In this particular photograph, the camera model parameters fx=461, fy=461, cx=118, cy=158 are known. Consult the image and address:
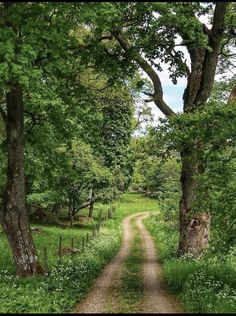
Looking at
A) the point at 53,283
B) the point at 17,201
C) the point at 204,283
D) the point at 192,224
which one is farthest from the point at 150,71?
the point at 53,283

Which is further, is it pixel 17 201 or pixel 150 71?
pixel 150 71

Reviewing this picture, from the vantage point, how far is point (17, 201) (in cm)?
1734

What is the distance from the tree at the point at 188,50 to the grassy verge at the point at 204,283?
94cm

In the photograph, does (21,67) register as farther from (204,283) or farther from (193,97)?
(193,97)

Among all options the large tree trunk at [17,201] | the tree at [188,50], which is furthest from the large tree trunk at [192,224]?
the large tree trunk at [17,201]

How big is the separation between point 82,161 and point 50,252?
15.3 meters

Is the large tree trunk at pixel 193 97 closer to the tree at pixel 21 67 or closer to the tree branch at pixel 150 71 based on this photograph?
the tree branch at pixel 150 71

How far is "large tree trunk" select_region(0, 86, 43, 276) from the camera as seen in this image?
1731cm

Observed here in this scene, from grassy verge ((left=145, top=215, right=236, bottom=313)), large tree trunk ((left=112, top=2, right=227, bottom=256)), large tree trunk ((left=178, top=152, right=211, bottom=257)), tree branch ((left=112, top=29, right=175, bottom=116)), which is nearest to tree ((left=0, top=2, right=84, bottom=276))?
tree branch ((left=112, top=29, right=175, bottom=116))

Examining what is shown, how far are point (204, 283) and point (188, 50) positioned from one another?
11.9 meters

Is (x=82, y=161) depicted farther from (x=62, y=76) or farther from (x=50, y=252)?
(x=62, y=76)

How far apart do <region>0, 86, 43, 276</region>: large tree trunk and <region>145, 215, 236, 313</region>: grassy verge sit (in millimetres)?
5675

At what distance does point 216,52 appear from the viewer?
68.3 feet

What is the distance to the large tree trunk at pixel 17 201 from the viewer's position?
1731 centimetres
